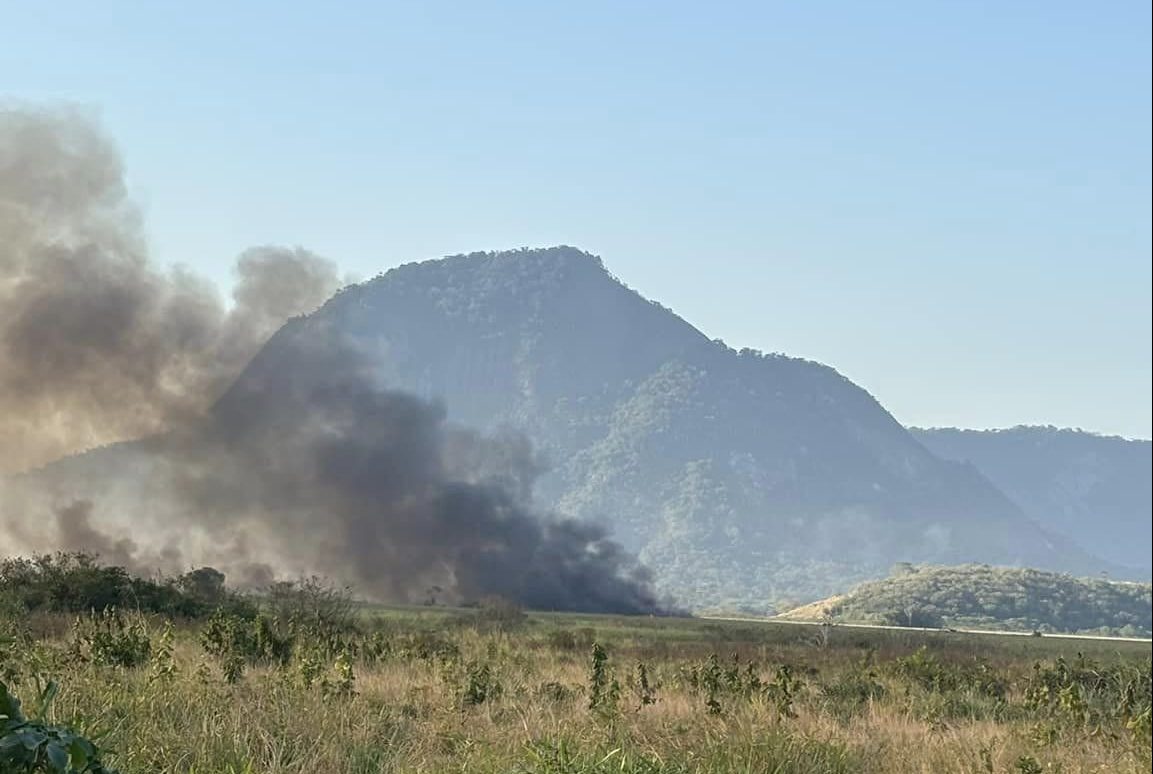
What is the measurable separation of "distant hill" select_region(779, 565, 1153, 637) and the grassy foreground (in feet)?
298

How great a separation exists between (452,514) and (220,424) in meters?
25.7

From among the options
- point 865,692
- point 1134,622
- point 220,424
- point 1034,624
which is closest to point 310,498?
point 220,424

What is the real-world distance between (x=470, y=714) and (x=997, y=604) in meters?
126

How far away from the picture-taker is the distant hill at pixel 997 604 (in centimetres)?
12188

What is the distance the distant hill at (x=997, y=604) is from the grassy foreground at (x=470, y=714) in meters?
90.8

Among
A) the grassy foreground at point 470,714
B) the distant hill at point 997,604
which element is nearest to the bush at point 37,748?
the grassy foreground at point 470,714

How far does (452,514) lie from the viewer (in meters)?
109

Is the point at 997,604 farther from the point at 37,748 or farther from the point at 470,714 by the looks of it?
the point at 37,748

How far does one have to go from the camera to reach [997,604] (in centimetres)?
13125

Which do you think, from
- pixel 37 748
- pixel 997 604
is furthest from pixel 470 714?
pixel 997 604

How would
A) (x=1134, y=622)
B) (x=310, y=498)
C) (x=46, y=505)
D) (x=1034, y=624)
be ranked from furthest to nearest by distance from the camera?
(x=1134, y=622)
(x=1034, y=624)
(x=310, y=498)
(x=46, y=505)

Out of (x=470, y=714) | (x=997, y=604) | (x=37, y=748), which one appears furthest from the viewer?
(x=997, y=604)

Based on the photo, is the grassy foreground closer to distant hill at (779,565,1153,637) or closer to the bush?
the bush

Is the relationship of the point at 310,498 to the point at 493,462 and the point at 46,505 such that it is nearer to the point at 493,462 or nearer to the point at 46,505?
the point at 46,505
